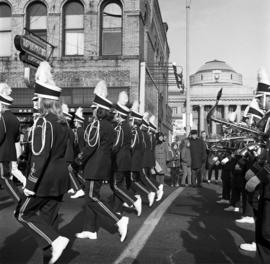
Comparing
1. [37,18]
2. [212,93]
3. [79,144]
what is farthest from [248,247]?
[212,93]

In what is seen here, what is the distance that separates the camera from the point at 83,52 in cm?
2025

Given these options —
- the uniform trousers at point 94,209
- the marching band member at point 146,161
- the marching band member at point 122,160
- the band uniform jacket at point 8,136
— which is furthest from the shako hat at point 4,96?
the marching band member at point 146,161

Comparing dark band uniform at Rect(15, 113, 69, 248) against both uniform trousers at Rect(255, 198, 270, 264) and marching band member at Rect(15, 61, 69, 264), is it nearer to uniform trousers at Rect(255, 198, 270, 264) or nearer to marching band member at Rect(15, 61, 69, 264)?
marching band member at Rect(15, 61, 69, 264)

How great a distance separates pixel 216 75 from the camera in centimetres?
10238

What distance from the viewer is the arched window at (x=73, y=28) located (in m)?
20.4

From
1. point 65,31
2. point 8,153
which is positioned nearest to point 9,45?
point 65,31

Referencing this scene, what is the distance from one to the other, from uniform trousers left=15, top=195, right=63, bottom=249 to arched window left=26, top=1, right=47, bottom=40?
16.7 metres

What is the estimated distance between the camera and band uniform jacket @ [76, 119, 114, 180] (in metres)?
6.39

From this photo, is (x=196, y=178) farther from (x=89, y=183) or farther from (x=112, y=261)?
(x=112, y=261)

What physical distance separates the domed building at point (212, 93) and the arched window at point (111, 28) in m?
58.6

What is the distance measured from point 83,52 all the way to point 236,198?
12680 millimetres

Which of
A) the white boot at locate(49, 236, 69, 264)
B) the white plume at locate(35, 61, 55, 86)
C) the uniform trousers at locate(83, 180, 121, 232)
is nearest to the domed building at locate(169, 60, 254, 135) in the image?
the uniform trousers at locate(83, 180, 121, 232)

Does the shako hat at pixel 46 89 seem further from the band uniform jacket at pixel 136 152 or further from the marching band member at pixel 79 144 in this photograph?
the marching band member at pixel 79 144

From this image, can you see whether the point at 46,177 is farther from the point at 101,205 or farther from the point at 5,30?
the point at 5,30
